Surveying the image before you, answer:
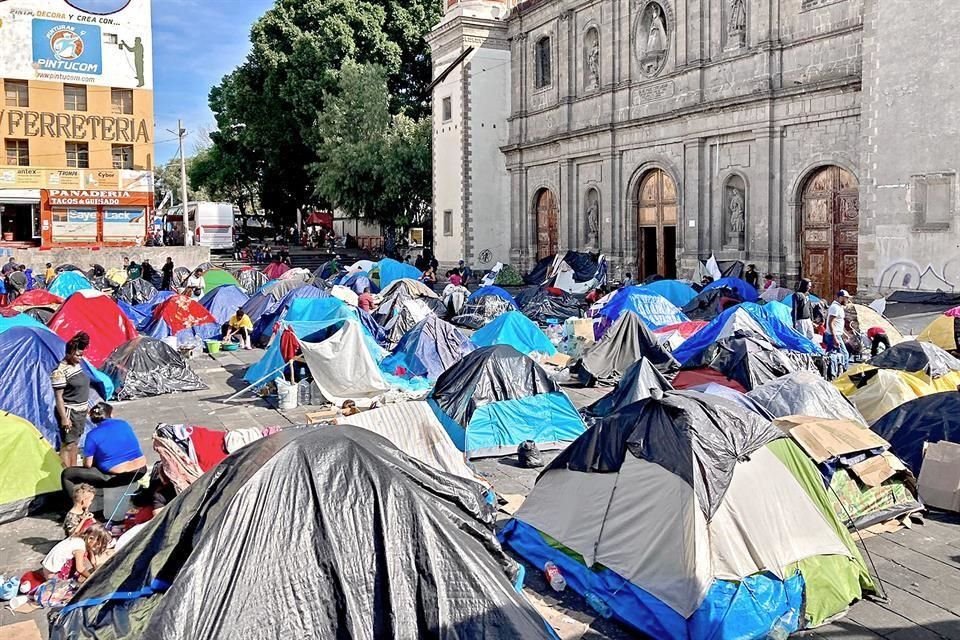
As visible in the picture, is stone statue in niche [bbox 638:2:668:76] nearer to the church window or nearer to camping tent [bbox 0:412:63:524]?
the church window

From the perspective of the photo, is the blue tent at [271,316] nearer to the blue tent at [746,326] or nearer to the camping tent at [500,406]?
the blue tent at [746,326]

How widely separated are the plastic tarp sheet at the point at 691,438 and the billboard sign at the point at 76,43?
4445cm

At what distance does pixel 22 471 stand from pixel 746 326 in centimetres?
1168

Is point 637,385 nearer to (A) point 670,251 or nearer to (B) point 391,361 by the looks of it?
(B) point 391,361

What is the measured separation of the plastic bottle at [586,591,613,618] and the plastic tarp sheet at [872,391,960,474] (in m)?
4.71

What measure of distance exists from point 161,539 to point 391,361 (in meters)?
10.9

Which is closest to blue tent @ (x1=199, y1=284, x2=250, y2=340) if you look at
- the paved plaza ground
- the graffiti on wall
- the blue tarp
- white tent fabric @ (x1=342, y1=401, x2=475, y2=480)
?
the paved plaza ground

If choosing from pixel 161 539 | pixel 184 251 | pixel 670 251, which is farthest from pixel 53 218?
pixel 161 539

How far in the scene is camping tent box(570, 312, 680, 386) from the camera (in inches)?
655

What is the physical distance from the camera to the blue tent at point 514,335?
18.2m

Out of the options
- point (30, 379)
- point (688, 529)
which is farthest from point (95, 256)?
point (688, 529)

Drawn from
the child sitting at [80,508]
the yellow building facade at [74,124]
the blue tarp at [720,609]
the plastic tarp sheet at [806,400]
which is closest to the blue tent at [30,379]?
the child sitting at [80,508]

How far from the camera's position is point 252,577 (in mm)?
5730

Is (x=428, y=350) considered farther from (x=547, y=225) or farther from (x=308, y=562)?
(x=547, y=225)
